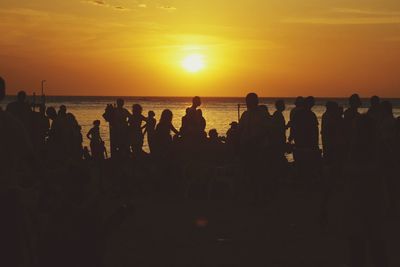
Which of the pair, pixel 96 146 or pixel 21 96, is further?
pixel 96 146

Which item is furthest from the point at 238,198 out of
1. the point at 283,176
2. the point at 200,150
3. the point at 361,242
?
the point at 361,242

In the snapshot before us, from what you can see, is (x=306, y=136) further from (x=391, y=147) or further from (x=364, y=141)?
(x=364, y=141)

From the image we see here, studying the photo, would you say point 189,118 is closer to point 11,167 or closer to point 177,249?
point 177,249

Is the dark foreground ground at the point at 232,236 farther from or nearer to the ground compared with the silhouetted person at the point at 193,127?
nearer to the ground

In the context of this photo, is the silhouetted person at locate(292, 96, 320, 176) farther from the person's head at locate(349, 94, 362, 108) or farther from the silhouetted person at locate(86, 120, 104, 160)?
the silhouetted person at locate(86, 120, 104, 160)

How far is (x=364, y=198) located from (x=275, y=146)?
713cm

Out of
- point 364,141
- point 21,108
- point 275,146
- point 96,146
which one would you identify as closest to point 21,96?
point 21,108

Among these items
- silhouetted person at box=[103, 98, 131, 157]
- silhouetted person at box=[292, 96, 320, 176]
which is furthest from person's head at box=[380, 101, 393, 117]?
silhouetted person at box=[103, 98, 131, 157]

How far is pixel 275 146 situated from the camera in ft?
49.8

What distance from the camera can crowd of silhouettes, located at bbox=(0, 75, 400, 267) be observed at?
8.09m

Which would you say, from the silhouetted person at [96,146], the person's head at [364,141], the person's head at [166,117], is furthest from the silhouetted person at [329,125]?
the silhouetted person at [96,146]

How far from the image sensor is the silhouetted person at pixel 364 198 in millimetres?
8031

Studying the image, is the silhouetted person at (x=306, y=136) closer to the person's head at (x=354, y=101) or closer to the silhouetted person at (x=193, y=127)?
the silhouetted person at (x=193, y=127)

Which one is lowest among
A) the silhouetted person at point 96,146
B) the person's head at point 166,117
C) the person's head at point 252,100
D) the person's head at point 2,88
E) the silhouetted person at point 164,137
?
the silhouetted person at point 96,146
